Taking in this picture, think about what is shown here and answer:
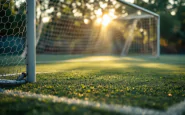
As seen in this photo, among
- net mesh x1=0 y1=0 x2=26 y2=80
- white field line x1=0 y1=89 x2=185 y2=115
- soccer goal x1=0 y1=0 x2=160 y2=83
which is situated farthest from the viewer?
soccer goal x1=0 y1=0 x2=160 y2=83

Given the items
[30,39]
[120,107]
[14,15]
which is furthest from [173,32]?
[120,107]

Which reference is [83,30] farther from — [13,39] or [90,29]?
[13,39]

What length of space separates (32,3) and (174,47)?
73.4 ft

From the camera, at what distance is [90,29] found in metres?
17.0

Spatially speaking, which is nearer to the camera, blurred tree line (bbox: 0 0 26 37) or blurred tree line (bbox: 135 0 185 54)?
blurred tree line (bbox: 0 0 26 37)

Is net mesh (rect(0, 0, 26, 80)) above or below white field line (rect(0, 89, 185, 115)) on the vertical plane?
above

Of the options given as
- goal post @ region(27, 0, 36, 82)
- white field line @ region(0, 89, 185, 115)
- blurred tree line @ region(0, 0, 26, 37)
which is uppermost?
blurred tree line @ region(0, 0, 26, 37)

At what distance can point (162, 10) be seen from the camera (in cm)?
2755

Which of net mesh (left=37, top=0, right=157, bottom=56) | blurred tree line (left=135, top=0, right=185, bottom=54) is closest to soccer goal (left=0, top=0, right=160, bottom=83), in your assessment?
net mesh (left=37, top=0, right=157, bottom=56)

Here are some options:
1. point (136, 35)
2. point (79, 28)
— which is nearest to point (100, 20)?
point (79, 28)

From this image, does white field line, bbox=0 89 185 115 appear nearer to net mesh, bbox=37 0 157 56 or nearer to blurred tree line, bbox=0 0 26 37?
blurred tree line, bbox=0 0 26 37

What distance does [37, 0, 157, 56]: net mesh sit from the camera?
43.6ft

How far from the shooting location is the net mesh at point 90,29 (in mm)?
13281

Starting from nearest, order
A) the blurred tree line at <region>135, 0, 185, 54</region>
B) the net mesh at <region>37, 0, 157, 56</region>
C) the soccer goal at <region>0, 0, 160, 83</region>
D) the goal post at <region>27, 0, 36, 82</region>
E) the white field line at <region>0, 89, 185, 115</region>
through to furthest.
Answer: the white field line at <region>0, 89, 185, 115</region>
the goal post at <region>27, 0, 36, 82</region>
the soccer goal at <region>0, 0, 160, 83</region>
the net mesh at <region>37, 0, 157, 56</region>
the blurred tree line at <region>135, 0, 185, 54</region>
